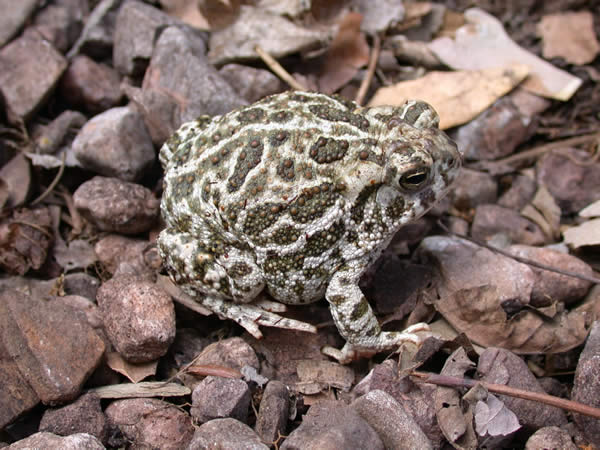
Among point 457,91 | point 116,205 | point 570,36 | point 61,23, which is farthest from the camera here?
point 570,36

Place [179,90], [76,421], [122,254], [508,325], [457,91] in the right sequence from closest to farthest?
[76,421]
[508,325]
[122,254]
[179,90]
[457,91]

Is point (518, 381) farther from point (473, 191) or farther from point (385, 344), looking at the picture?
point (473, 191)

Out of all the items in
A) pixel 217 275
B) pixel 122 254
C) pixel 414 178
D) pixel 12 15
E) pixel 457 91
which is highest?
pixel 12 15

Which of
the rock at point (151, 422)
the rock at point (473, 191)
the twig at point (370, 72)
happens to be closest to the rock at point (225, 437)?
the rock at point (151, 422)

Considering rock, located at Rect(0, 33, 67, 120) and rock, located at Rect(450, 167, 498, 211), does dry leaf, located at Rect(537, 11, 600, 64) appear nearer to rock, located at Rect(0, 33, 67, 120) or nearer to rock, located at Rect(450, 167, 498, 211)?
rock, located at Rect(450, 167, 498, 211)

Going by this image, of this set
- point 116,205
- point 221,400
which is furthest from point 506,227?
point 116,205

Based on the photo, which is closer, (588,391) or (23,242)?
(588,391)

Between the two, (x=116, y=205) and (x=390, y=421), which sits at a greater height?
(x=116, y=205)
